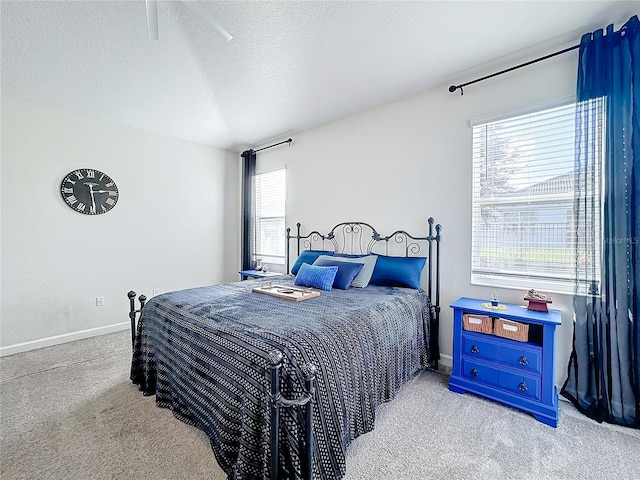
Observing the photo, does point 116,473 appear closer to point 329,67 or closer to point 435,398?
point 435,398

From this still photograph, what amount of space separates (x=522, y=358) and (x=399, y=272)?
114 centimetres

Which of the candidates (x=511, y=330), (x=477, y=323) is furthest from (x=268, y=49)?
(x=511, y=330)

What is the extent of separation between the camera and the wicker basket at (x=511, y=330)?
2.03m

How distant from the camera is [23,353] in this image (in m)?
3.11

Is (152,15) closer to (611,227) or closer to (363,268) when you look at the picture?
(363,268)

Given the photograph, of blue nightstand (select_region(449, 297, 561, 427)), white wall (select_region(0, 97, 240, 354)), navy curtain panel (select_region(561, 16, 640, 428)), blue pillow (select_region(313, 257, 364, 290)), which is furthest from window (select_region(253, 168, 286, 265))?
navy curtain panel (select_region(561, 16, 640, 428))

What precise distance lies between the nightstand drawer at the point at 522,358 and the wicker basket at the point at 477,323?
15cm

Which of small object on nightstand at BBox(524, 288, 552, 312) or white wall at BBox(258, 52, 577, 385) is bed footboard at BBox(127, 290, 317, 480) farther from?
white wall at BBox(258, 52, 577, 385)

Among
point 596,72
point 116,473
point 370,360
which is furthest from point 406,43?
point 116,473

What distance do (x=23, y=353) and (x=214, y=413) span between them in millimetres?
3048

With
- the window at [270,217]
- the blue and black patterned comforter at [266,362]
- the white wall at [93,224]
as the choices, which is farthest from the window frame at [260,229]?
the blue and black patterned comforter at [266,362]

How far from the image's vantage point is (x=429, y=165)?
2.95 m

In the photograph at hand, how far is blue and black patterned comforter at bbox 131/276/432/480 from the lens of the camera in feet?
4.38

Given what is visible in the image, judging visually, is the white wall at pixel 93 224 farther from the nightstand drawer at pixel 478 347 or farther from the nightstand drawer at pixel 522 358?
the nightstand drawer at pixel 522 358
